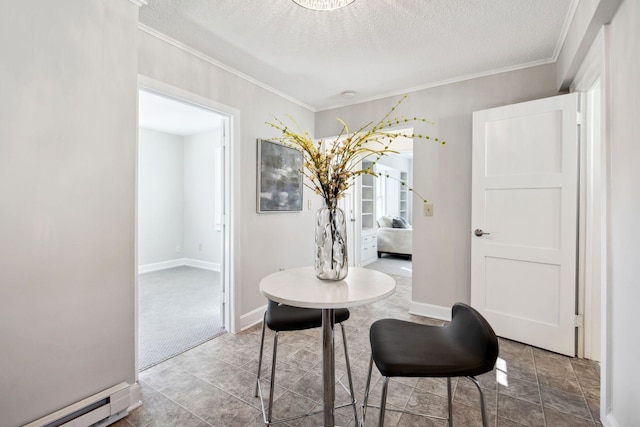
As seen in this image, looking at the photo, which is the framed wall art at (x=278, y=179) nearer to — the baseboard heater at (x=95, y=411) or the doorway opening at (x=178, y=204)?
the doorway opening at (x=178, y=204)

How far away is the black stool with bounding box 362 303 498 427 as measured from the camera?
1043mm

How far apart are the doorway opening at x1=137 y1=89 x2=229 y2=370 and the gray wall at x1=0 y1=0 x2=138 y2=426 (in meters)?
2.07

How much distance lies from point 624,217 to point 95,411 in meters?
2.67

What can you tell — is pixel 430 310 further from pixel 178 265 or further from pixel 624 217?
pixel 178 265

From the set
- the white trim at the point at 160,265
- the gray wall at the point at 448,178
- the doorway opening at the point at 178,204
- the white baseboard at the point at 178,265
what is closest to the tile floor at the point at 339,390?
the gray wall at the point at 448,178

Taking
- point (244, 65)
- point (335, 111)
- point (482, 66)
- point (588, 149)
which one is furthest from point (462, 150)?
point (244, 65)

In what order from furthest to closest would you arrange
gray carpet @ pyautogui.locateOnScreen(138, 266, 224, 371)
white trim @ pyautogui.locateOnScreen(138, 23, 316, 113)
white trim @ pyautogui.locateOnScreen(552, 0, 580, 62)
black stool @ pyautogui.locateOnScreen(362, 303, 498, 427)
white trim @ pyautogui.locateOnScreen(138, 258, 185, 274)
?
1. white trim @ pyautogui.locateOnScreen(138, 258, 185, 274)
2. gray carpet @ pyautogui.locateOnScreen(138, 266, 224, 371)
3. white trim @ pyautogui.locateOnScreen(138, 23, 316, 113)
4. white trim @ pyautogui.locateOnScreen(552, 0, 580, 62)
5. black stool @ pyautogui.locateOnScreen(362, 303, 498, 427)

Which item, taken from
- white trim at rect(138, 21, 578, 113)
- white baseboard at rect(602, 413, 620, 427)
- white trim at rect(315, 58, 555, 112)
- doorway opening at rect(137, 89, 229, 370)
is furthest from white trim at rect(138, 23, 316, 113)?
white baseboard at rect(602, 413, 620, 427)

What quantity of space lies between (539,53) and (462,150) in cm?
90

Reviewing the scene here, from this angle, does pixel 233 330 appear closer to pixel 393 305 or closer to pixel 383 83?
pixel 393 305

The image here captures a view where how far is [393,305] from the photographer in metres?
3.33

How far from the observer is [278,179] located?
310 centimetres

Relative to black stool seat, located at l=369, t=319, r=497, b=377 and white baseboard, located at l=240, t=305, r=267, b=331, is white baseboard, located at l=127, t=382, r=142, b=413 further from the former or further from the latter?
black stool seat, located at l=369, t=319, r=497, b=377

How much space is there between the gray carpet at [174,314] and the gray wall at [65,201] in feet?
2.50
